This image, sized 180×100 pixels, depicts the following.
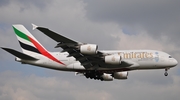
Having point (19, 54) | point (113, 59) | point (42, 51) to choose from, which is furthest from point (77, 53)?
point (42, 51)

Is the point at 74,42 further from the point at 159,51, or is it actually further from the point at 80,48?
the point at 159,51

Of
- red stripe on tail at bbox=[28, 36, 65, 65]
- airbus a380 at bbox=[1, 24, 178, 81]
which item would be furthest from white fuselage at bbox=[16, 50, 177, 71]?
red stripe on tail at bbox=[28, 36, 65, 65]

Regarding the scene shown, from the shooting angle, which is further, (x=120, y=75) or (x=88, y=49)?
(x=120, y=75)

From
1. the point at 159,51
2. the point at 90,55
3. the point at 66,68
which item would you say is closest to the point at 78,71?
the point at 66,68

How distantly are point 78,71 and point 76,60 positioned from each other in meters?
2.94

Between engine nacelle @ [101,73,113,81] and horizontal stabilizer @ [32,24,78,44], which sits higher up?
horizontal stabilizer @ [32,24,78,44]

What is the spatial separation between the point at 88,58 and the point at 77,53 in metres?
1.95

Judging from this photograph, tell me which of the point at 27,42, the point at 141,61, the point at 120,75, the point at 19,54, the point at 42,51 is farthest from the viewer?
the point at 120,75

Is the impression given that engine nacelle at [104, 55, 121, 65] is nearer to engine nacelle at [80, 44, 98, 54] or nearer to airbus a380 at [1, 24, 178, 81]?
airbus a380 at [1, 24, 178, 81]

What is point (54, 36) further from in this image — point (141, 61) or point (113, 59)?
point (141, 61)

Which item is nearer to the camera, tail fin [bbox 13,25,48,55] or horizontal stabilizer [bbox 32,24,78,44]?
horizontal stabilizer [bbox 32,24,78,44]

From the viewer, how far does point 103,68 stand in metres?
58.6

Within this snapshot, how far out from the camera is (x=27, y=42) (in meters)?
→ 63.6

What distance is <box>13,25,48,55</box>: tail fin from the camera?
62.1m
